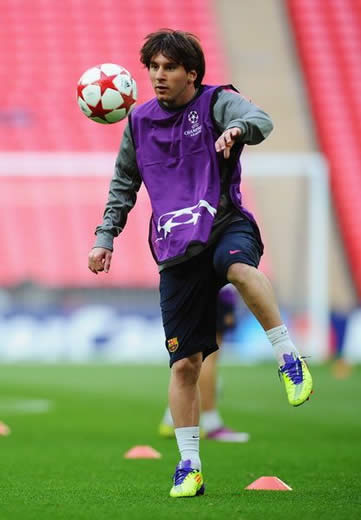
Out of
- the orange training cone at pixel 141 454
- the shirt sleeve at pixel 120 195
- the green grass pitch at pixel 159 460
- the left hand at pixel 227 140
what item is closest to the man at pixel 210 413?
the green grass pitch at pixel 159 460

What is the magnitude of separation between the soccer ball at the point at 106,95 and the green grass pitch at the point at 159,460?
181cm

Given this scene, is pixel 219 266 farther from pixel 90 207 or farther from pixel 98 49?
pixel 98 49

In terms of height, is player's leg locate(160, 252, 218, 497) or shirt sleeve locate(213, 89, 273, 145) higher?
shirt sleeve locate(213, 89, 273, 145)

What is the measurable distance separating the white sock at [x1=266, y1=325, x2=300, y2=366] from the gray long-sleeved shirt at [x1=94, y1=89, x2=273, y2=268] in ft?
1.61

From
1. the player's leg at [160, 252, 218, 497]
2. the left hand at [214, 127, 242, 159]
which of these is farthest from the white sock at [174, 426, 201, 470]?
the left hand at [214, 127, 242, 159]

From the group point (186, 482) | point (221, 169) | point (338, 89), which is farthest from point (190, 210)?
point (338, 89)

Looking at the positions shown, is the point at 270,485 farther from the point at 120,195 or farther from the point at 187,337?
the point at 120,195

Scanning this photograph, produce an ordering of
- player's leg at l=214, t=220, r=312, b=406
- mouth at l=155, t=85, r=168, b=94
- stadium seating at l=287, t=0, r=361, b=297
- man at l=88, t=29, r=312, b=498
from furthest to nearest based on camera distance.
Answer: stadium seating at l=287, t=0, r=361, b=297
mouth at l=155, t=85, r=168, b=94
man at l=88, t=29, r=312, b=498
player's leg at l=214, t=220, r=312, b=406

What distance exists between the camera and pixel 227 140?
459 centimetres

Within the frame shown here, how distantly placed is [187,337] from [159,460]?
6.16 ft

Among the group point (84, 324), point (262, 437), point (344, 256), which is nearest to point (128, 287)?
point (84, 324)

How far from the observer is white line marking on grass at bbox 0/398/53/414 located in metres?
10.3

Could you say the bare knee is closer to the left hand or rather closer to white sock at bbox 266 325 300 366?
white sock at bbox 266 325 300 366

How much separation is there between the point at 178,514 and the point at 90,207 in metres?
18.2
